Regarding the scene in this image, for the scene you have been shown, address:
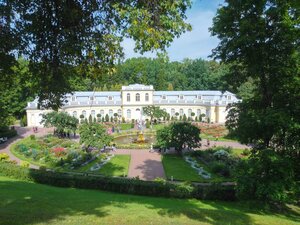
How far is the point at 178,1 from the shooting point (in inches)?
238

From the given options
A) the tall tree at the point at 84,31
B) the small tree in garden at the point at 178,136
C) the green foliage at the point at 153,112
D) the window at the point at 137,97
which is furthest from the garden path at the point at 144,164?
the window at the point at 137,97

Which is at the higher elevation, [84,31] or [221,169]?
[84,31]

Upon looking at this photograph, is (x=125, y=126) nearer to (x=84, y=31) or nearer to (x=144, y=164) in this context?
(x=144, y=164)

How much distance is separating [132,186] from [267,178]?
741 centimetres

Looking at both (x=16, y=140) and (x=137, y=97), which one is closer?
(x=16, y=140)

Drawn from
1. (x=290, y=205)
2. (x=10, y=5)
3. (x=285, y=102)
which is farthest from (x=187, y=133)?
(x=10, y=5)

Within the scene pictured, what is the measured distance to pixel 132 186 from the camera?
17.2 meters

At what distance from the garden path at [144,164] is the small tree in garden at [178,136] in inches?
58.4

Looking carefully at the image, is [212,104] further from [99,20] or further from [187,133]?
[99,20]

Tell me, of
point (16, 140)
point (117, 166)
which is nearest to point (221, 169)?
point (117, 166)

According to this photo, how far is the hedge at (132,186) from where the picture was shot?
649 inches

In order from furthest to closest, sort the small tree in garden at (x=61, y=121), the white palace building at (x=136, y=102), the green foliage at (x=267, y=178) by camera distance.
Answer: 1. the white palace building at (x=136, y=102)
2. the small tree in garden at (x=61, y=121)
3. the green foliage at (x=267, y=178)

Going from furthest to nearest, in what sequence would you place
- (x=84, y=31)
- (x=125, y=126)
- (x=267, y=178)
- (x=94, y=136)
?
(x=125, y=126), (x=94, y=136), (x=267, y=178), (x=84, y=31)

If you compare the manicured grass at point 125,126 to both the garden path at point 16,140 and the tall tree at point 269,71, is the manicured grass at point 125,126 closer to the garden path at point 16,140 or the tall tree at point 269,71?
the garden path at point 16,140
